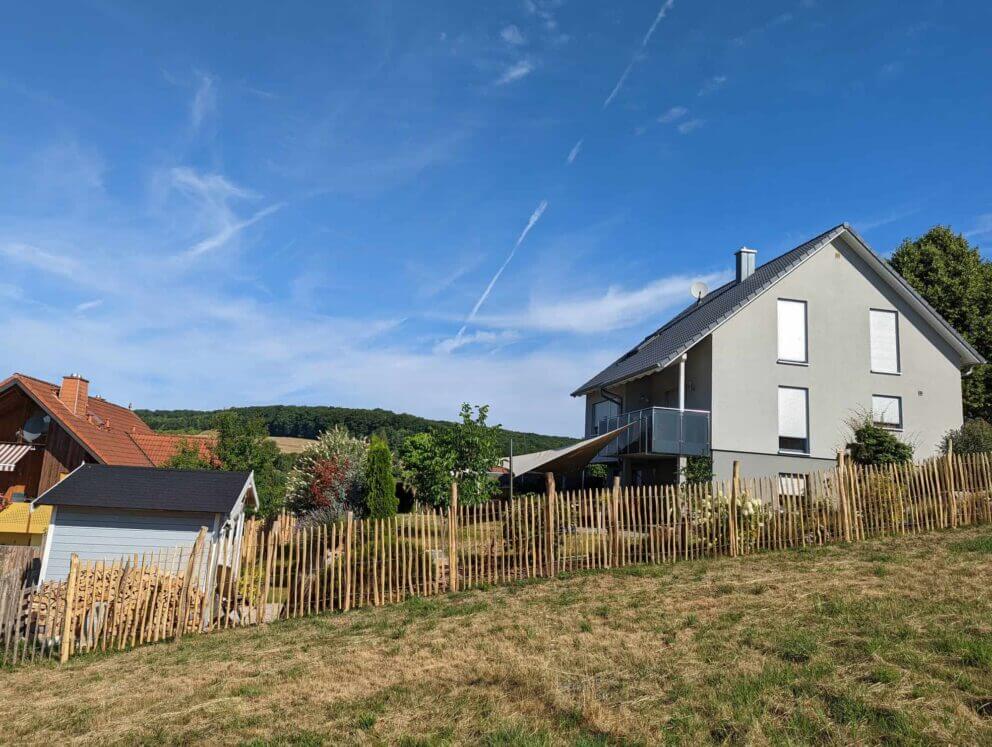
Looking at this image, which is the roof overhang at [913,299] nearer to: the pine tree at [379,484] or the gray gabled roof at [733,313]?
the gray gabled roof at [733,313]

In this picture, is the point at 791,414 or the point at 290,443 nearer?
the point at 791,414

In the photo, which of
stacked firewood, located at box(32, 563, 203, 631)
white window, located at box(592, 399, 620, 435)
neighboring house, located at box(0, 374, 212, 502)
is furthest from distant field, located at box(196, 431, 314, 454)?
stacked firewood, located at box(32, 563, 203, 631)

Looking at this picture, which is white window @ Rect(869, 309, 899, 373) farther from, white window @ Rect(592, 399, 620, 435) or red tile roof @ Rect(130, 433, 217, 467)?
red tile roof @ Rect(130, 433, 217, 467)

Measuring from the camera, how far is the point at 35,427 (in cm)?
2270

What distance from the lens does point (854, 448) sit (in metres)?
21.1

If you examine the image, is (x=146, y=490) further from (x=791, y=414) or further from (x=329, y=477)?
(x=791, y=414)

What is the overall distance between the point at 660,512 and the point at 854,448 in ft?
32.3

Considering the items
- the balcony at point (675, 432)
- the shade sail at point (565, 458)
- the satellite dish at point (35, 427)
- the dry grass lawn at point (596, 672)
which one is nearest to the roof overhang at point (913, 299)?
the balcony at point (675, 432)

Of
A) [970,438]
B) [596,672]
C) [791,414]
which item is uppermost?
[791,414]

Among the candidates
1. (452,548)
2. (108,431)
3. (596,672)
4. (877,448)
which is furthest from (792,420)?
(108,431)

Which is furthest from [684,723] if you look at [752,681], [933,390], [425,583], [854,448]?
[933,390]

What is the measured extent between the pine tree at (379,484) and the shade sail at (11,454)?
10.2 metres

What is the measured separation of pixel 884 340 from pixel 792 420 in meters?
4.62

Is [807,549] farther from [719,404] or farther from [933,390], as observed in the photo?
[933,390]
